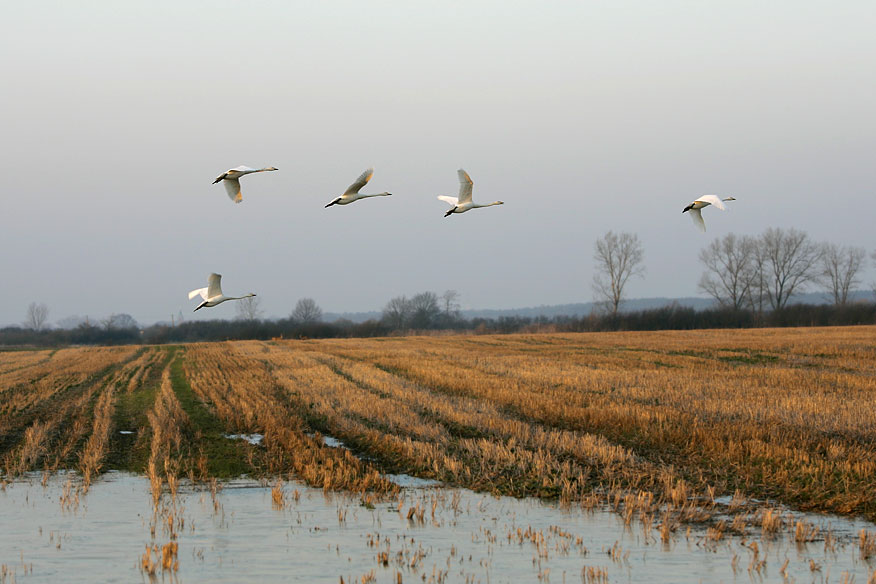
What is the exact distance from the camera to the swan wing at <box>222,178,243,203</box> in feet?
38.2

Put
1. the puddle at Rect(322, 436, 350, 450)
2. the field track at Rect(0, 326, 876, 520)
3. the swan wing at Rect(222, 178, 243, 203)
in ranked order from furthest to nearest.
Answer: the puddle at Rect(322, 436, 350, 450) → the swan wing at Rect(222, 178, 243, 203) → the field track at Rect(0, 326, 876, 520)

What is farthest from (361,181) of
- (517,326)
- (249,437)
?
(517,326)

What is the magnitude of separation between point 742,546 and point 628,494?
2.03 meters

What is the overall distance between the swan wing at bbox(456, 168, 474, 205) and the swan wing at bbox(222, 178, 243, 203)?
3817 millimetres

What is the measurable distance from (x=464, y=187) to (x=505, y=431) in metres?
4.12

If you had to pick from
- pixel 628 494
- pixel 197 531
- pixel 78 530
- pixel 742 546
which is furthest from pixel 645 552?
pixel 78 530

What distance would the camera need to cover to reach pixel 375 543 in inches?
311

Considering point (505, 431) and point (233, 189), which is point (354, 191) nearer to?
point (233, 189)

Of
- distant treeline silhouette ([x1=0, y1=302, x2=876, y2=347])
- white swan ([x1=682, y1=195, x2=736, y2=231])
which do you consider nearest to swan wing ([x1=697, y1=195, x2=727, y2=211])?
white swan ([x1=682, y1=195, x2=736, y2=231])

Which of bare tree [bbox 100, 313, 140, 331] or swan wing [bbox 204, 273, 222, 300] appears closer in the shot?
swan wing [bbox 204, 273, 222, 300]

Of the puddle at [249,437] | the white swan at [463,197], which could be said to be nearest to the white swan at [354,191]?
the white swan at [463,197]

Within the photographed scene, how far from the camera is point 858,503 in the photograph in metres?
8.76

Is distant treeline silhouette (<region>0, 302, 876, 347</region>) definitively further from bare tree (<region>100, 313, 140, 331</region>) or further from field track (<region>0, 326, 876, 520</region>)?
field track (<region>0, 326, 876, 520</region>)

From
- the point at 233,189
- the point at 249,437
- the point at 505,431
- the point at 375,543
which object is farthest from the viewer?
the point at 249,437
